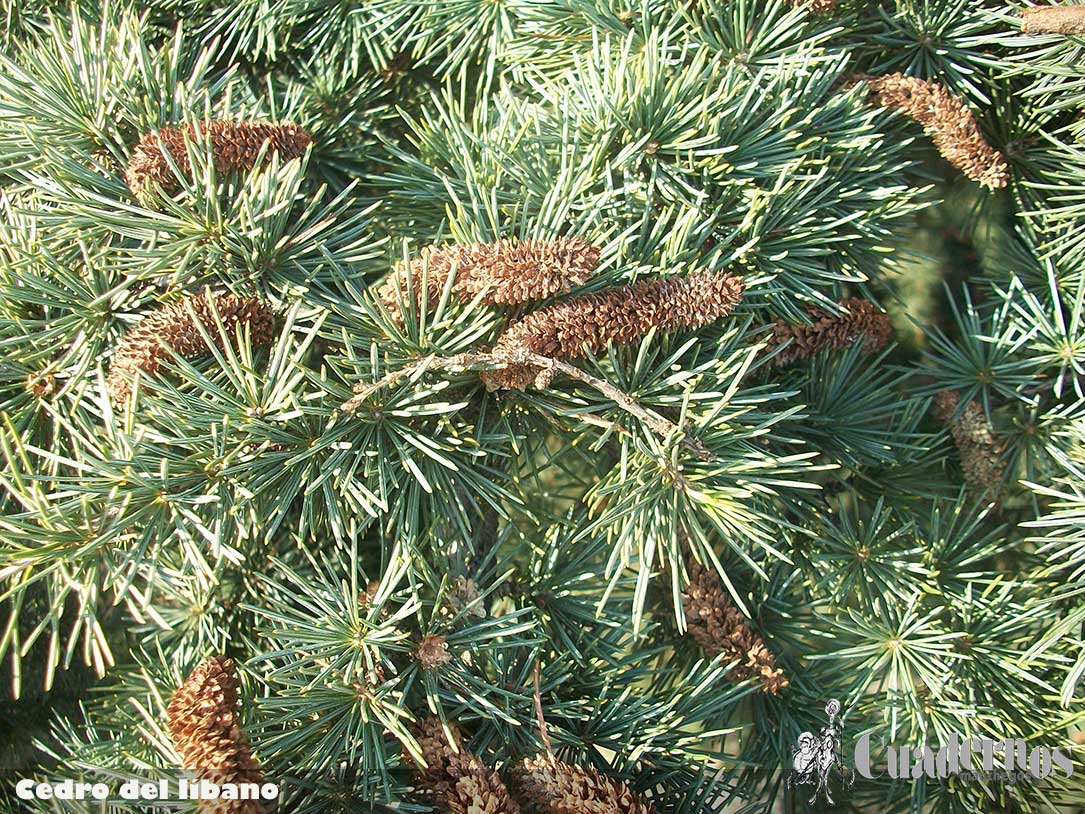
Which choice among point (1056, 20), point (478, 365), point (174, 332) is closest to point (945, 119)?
point (1056, 20)

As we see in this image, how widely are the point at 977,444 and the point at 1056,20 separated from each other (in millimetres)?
229

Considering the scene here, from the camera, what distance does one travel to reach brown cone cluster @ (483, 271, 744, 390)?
36 centimetres

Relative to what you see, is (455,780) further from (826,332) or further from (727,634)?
(826,332)

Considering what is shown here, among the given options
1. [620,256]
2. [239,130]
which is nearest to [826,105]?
[620,256]

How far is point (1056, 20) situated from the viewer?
0.42m

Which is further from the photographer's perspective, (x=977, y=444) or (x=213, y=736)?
(x=977, y=444)

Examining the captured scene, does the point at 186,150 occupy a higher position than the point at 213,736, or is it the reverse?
the point at 186,150

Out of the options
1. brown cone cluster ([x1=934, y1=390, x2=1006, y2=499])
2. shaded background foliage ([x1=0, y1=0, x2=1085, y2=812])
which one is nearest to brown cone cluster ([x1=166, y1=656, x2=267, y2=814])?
shaded background foliage ([x1=0, y1=0, x2=1085, y2=812])

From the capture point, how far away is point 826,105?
421 millimetres

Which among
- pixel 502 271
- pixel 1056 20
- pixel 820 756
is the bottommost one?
pixel 820 756

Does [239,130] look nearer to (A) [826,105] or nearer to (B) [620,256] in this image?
(B) [620,256]

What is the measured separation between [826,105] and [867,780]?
379 millimetres

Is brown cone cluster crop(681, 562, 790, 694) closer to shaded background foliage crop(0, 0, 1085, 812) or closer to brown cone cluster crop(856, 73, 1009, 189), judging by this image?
shaded background foliage crop(0, 0, 1085, 812)

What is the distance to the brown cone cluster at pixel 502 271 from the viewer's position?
13.7 inches
